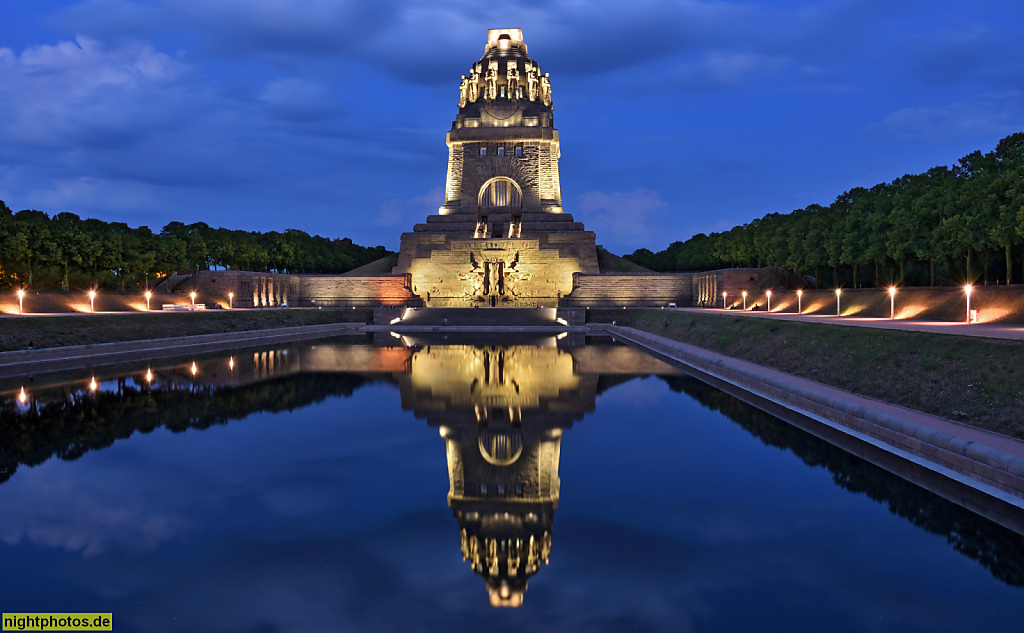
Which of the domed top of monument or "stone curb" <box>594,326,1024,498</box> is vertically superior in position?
the domed top of monument

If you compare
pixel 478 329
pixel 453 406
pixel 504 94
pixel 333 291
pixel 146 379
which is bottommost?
pixel 453 406

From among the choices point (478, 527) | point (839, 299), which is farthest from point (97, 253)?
point (478, 527)

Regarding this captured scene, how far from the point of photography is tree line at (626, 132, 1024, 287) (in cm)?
2658

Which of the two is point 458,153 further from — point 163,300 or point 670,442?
point 670,442

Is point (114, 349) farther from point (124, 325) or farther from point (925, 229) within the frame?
point (925, 229)

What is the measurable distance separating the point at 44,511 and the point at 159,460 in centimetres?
214

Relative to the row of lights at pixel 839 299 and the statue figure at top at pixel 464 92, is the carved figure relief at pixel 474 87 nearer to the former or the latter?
the statue figure at top at pixel 464 92

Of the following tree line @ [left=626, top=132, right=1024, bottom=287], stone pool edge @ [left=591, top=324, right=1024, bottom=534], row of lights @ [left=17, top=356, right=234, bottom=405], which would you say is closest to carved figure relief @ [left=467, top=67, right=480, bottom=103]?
tree line @ [left=626, top=132, right=1024, bottom=287]

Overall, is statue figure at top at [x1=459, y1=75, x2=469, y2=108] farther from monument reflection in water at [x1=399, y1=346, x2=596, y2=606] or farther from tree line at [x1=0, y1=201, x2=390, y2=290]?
monument reflection in water at [x1=399, y1=346, x2=596, y2=606]

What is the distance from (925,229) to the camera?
104ft

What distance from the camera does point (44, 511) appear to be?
6.60 m

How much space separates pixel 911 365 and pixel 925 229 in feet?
77.7

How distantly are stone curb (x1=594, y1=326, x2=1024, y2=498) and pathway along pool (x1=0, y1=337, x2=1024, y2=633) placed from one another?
846mm

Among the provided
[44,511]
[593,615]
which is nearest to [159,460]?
[44,511]
